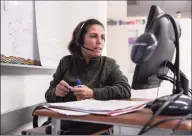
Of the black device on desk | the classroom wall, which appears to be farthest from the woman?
the classroom wall

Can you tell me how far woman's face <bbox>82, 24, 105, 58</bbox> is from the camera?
137 cm

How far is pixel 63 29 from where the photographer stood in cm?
249

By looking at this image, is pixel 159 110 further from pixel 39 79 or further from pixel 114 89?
pixel 39 79

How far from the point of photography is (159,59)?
2.37ft

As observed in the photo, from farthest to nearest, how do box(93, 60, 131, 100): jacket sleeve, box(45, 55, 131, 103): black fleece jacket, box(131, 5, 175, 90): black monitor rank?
1. box(45, 55, 131, 103): black fleece jacket
2. box(93, 60, 131, 100): jacket sleeve
3. box(131, 5, 175, 90): black monitor

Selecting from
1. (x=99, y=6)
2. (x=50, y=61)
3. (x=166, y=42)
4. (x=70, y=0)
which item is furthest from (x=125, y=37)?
(x=166, y=42)

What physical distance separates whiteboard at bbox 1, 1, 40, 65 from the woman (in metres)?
0.39

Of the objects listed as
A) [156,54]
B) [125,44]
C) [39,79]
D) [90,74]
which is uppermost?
[125,44]

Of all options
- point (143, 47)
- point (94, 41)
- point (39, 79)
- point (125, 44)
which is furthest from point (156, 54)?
point (125, 44)

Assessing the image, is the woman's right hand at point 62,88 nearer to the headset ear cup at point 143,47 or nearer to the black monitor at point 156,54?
the black monitor at point 156,54

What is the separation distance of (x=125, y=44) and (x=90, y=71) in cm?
212

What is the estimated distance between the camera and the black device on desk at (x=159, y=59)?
1.85 ft

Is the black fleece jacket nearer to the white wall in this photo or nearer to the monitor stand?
the white wall

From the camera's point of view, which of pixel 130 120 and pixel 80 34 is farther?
pixel 80 34
